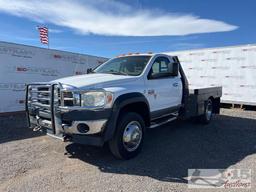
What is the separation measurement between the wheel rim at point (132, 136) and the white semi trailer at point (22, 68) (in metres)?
7.01

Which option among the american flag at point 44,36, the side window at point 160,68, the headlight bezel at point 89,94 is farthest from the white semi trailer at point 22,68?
the headlight bezel at point 89,94

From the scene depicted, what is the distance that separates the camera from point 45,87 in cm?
459

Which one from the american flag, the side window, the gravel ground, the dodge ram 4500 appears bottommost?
the gravel ground

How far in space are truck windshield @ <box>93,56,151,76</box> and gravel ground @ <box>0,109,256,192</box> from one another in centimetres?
173

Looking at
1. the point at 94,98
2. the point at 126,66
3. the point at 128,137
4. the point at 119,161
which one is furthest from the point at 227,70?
the point at 94,98

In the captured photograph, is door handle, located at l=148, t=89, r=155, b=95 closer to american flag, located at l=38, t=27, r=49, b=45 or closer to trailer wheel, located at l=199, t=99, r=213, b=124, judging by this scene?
trailer wheel, located at l=199, t=99, r=213, b=124

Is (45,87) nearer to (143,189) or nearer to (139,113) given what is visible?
(139,113)

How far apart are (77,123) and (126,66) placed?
210cm

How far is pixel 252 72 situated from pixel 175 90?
6863 mm

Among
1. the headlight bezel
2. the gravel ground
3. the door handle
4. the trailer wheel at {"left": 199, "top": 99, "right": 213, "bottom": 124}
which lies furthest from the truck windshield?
the trailer wheel at {"left": 199, "top": 99, "right": 213, "bottom": 124}

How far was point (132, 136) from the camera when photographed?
466 cm

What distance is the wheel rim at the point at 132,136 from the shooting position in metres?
4.57

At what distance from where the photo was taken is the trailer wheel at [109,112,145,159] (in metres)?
4.39

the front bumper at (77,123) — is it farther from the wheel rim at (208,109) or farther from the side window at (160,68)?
the wheel rim at (208,109)
